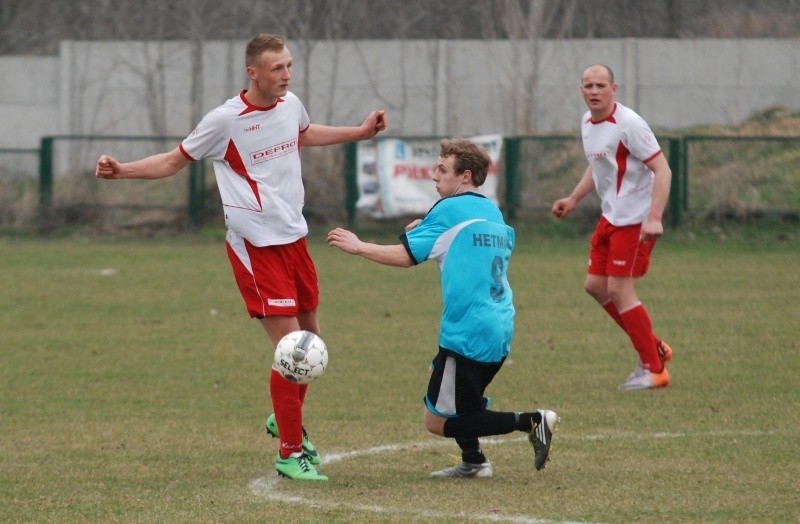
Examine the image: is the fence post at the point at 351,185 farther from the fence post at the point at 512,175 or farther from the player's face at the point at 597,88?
the player's face at the point at 597,88

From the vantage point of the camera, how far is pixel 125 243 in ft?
67.7

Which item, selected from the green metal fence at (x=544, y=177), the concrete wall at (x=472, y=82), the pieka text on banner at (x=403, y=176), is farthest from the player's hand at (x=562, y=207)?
the concrete wall at (x=472, y=82)

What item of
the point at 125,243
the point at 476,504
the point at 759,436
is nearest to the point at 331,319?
the point at 759,436

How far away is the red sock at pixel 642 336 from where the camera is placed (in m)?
8.77

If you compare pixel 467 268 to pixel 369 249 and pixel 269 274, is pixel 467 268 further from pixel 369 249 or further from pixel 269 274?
pixel 269 274

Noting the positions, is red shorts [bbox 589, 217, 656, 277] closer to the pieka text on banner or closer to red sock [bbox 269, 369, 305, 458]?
red sock [bbox 269, 369, 305, 458]

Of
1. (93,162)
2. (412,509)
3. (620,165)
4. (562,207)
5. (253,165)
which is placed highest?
(93,162)

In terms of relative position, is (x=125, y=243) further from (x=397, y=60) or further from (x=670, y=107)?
(x=670, y=107)

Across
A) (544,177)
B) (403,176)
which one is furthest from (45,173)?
(544,177)

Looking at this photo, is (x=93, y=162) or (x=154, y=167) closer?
(x=154, y=167)

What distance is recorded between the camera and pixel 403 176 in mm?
20266

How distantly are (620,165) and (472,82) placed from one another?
17521mm

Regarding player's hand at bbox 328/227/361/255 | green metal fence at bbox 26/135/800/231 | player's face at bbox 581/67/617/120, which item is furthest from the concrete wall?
player's hand at bbox 328/227/361/255

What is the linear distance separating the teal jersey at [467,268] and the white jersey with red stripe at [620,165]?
2902 mm
